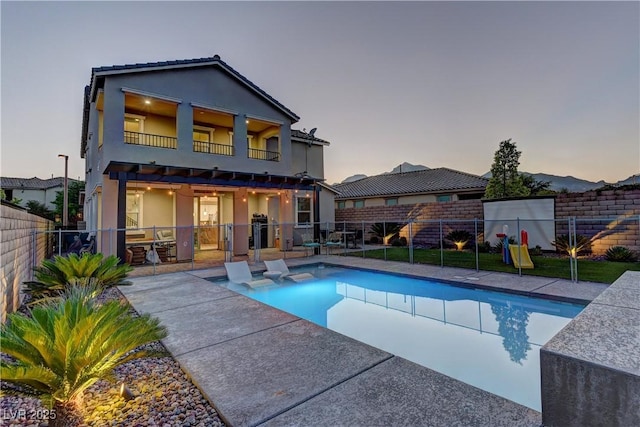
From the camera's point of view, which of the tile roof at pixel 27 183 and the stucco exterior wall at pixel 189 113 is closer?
the stucco exterior wall at pixel 189 113

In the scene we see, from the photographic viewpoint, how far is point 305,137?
18438 millimetres

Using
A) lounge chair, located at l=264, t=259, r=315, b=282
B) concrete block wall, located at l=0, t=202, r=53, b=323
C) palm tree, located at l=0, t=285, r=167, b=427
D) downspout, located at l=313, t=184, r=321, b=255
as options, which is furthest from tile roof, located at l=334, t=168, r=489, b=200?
palm tree, located at l=0, t=285, r=167, b=427

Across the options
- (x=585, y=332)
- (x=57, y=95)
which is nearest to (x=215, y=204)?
(x=57, y=95)

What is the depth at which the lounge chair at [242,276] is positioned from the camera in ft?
29.6

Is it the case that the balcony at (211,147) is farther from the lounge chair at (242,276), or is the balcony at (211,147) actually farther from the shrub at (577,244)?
the shrub at (577,244)

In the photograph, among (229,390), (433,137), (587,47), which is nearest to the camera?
(229,390)

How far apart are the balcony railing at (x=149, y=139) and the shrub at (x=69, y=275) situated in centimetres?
697

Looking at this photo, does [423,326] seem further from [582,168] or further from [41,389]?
[582,168]

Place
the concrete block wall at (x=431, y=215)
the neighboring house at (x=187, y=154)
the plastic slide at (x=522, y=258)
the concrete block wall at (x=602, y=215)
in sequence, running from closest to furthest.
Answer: the plastic slide at (x=522, y=258) < the concrete block wall at (x=602, y=215) < the neighboring house at (x=187, y=154) < the concrete block wall at (x=431, y=215)

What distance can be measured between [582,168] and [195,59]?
26.1 m

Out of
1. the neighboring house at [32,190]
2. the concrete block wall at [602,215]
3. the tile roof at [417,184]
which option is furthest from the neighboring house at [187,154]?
the neighboring house at [32,190]

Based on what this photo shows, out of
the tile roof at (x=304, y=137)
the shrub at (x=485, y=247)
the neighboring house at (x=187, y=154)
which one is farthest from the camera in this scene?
the tile roof at (x=304, y=137)

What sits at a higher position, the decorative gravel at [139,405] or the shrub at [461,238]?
the shrub at [461,238]

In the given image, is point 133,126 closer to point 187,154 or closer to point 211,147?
point 187,154
